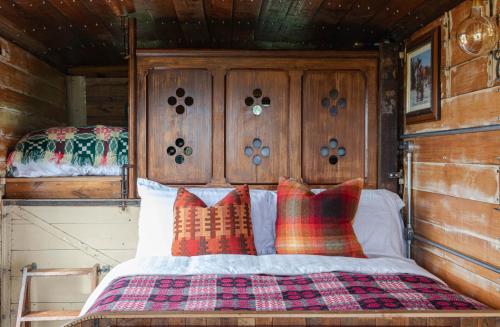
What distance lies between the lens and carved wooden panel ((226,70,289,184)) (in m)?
3.04

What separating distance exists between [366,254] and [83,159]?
1728mm

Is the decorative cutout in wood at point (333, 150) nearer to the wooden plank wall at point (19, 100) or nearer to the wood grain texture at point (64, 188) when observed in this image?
the wood grain texture at point (64, 188)

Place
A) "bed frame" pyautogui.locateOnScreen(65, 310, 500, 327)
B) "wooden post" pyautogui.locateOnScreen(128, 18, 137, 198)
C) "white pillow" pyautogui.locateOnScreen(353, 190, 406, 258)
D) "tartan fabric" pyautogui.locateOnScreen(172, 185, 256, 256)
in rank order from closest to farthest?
"bed frame" pyautogui.locateOnScreen(65, 310, 500, 327) < "tartan fabric" pyautogui.locateOnScreen(172, 185, 256, 256) < "white pillow" pyautogui.locateOnScreen(353, 190, 406, 258) < "wooden post" pyautogui.locateOnScreen(128, 18, 137, 198)

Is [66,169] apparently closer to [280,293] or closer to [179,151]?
[179,151]

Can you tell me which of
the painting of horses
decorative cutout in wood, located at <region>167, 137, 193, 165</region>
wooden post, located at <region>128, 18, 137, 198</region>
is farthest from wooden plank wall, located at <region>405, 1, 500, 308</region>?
wooden post, located at <region>128, 18, 137, 198</region>

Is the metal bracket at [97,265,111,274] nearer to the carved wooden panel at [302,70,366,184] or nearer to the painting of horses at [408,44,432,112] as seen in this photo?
the carved wooden panel at [302,70,366,184]

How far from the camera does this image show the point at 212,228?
2500 mm

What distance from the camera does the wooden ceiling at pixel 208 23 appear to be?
2.67m

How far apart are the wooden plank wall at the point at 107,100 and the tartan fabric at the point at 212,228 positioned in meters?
1.80

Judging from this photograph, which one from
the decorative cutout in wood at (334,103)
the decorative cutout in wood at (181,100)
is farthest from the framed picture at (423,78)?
the decorative cutout in wood at (181,100)

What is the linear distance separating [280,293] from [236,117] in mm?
1370

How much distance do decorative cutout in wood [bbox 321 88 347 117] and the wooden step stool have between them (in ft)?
5.48

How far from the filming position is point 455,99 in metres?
2.33

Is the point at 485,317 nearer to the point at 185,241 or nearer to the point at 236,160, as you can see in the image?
the point at 185,241
